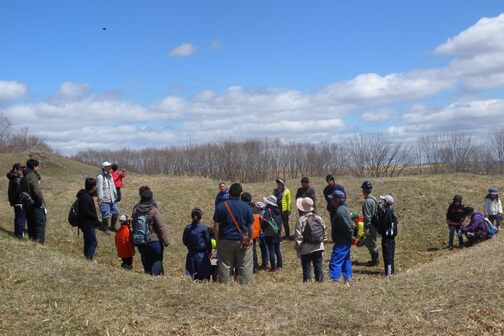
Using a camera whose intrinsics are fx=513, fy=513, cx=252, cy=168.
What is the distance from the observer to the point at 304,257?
9.55 metres

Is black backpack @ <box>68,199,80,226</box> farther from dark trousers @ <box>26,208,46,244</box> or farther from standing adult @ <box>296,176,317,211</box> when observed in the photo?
standing adult @ <box>296,176,317,211</box>

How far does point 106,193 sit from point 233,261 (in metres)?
6.73

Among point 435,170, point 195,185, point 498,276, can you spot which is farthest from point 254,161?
point 498,276

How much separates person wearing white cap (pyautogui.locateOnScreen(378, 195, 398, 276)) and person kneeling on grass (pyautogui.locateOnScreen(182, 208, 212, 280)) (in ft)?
13.5

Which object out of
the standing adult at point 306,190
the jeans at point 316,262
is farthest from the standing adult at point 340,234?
the standing adult at point 306,190

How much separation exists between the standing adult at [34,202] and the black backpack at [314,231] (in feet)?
17.4

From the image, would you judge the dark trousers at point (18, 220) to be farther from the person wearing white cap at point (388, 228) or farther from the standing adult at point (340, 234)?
the person wearing white cap at point (388, 228)

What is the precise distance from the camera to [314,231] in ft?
30.4

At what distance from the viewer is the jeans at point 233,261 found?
28.6 feet

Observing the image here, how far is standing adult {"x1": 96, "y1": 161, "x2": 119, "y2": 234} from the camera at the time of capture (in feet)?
46.2

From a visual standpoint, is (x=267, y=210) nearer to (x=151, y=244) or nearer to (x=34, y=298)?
(x=151, y=244)

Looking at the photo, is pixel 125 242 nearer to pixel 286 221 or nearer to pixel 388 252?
pixel 388 252

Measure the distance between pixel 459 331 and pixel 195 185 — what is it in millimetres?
17621

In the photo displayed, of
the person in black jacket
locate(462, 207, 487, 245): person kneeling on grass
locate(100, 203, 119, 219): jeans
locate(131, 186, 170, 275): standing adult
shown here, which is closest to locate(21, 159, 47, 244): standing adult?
the person in black jacket
